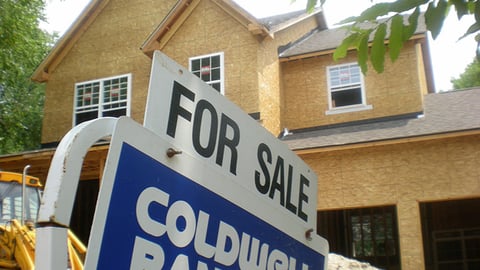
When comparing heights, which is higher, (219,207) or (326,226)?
(326,226)

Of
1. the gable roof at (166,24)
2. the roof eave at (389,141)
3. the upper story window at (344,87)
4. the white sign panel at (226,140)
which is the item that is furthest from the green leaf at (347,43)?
the upper story window at (344,87)

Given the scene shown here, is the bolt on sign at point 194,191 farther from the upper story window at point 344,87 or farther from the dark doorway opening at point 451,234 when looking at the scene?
the dark doorway opening at point 451,234

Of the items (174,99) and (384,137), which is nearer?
(174,99)

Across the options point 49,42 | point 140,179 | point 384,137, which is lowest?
point 140,179

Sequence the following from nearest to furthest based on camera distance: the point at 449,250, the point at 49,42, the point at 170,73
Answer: the point at 170,73 → the point at 449,250 → the point at 49,42

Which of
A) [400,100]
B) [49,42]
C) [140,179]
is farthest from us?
[49,42]

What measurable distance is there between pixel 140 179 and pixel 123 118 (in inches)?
5.8

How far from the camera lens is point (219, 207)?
167 cm

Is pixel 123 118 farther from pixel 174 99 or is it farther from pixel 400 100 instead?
pixel 400 100

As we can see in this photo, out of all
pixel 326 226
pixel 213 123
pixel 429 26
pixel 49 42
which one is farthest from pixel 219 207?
pixel 49 42

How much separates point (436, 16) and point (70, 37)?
64.7 ft

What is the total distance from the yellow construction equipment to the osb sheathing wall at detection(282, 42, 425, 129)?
8817mm

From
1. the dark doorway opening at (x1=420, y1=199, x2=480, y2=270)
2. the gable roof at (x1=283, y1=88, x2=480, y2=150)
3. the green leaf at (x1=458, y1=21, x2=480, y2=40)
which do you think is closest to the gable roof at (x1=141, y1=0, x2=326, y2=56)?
the gable roof at (x1=283, y1=88, x2=480, y2=150)

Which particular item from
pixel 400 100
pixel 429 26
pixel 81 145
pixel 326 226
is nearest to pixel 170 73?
pixel 81 145
